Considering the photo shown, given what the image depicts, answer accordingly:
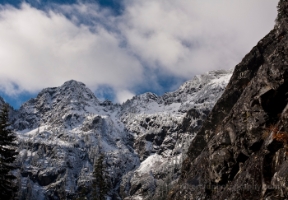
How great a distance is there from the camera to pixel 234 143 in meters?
43.7

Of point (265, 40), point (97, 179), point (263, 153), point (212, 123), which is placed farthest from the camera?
point (212, 123)

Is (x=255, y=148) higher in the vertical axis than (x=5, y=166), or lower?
higher

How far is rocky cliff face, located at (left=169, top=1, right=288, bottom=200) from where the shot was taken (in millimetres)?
30953

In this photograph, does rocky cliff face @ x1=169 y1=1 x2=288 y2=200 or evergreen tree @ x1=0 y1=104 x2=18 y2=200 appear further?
rocky cliff face @ x1=169 y1=1 x2=288 y2=200

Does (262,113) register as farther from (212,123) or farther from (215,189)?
(212,123)

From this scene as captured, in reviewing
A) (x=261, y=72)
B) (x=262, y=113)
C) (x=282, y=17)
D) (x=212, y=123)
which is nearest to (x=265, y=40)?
(x=282, y=17)

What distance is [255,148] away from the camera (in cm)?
3900

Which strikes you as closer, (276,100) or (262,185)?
(262,185)

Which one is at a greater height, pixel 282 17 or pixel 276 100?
pixel 282 17

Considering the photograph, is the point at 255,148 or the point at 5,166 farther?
the point at 255,148

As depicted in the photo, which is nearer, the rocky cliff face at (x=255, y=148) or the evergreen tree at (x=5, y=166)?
the evergreen tree at (x=5, y=166)

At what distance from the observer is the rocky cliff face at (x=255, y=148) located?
3095 cm

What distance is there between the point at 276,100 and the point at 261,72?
17.9 feet

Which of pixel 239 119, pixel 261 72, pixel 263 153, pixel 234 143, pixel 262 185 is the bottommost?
pixel 262 185
